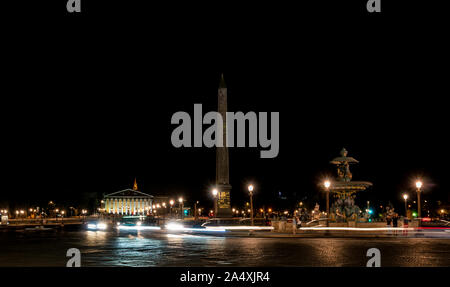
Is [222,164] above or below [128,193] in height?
above

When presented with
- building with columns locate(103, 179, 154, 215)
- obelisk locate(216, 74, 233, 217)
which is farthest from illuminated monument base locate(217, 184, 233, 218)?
building with columns locate(103, 179, 154, 215)

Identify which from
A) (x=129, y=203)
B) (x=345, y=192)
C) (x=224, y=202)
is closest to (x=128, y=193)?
(x=129, y=203)

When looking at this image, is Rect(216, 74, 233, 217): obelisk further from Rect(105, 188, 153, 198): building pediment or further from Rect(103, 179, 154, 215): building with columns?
Rect(105, 188, 153, 198): building pediment

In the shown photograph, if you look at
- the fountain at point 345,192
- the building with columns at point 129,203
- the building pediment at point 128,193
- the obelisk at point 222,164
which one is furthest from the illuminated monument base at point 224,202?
the building pediment at point 128,193

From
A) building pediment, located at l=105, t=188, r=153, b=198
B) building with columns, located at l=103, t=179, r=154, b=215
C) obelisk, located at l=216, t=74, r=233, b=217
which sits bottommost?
building with columns, located at l=103, t=179, r=154, b=215

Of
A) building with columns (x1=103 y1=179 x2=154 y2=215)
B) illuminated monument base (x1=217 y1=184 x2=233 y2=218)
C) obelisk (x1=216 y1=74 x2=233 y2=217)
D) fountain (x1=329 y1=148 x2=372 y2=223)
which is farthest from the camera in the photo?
building with columns (x1=103 y1=179 x2=154 y2=215)

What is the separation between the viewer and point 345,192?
37906 mm

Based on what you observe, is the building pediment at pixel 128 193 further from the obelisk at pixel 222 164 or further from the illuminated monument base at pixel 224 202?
the obelisk at pixel 222 164

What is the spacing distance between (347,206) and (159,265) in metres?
25.2

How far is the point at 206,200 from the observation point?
151 metres

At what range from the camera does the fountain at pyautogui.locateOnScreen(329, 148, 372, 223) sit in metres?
36.7

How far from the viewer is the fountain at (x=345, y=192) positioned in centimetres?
3666

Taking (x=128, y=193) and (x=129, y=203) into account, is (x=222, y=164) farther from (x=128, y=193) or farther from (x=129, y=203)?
(x=129, y=203)
